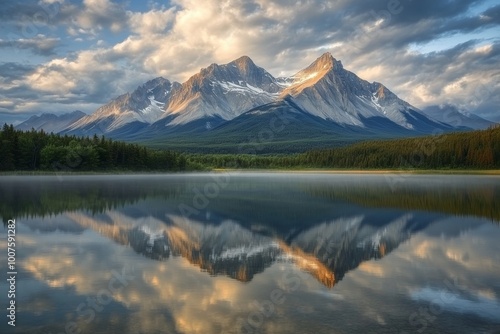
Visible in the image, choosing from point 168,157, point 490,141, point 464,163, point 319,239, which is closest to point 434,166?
point 464,163

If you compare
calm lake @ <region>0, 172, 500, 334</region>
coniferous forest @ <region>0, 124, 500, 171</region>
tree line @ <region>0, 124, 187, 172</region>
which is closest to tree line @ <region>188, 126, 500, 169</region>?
coniferous forest @ <region>0, 124, 500, 171</region>

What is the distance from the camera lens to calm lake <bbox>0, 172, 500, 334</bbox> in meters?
11.8

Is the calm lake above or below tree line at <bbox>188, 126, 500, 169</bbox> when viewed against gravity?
above

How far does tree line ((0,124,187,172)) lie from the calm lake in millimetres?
76713

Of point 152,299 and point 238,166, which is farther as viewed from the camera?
point 238,166

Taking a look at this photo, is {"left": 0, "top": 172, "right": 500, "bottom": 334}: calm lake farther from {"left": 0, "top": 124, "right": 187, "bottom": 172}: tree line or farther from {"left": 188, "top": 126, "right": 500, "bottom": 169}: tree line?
{"left": 188, "top": 126, "right": 500, "bottom": 169}: tree line

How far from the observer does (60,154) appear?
10738 cm

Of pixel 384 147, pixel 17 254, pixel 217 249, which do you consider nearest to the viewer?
pixel 17 254

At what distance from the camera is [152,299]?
13492 mm

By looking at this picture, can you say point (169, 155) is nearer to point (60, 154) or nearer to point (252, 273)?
point (60, 154)

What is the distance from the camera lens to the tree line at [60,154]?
332 feet

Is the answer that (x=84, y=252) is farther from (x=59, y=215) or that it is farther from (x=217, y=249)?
(x=59, y=215)

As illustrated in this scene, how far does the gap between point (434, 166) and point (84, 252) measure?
132 m

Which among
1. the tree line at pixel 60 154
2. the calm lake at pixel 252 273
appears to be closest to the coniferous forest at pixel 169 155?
the tree line at pixel 60 154
